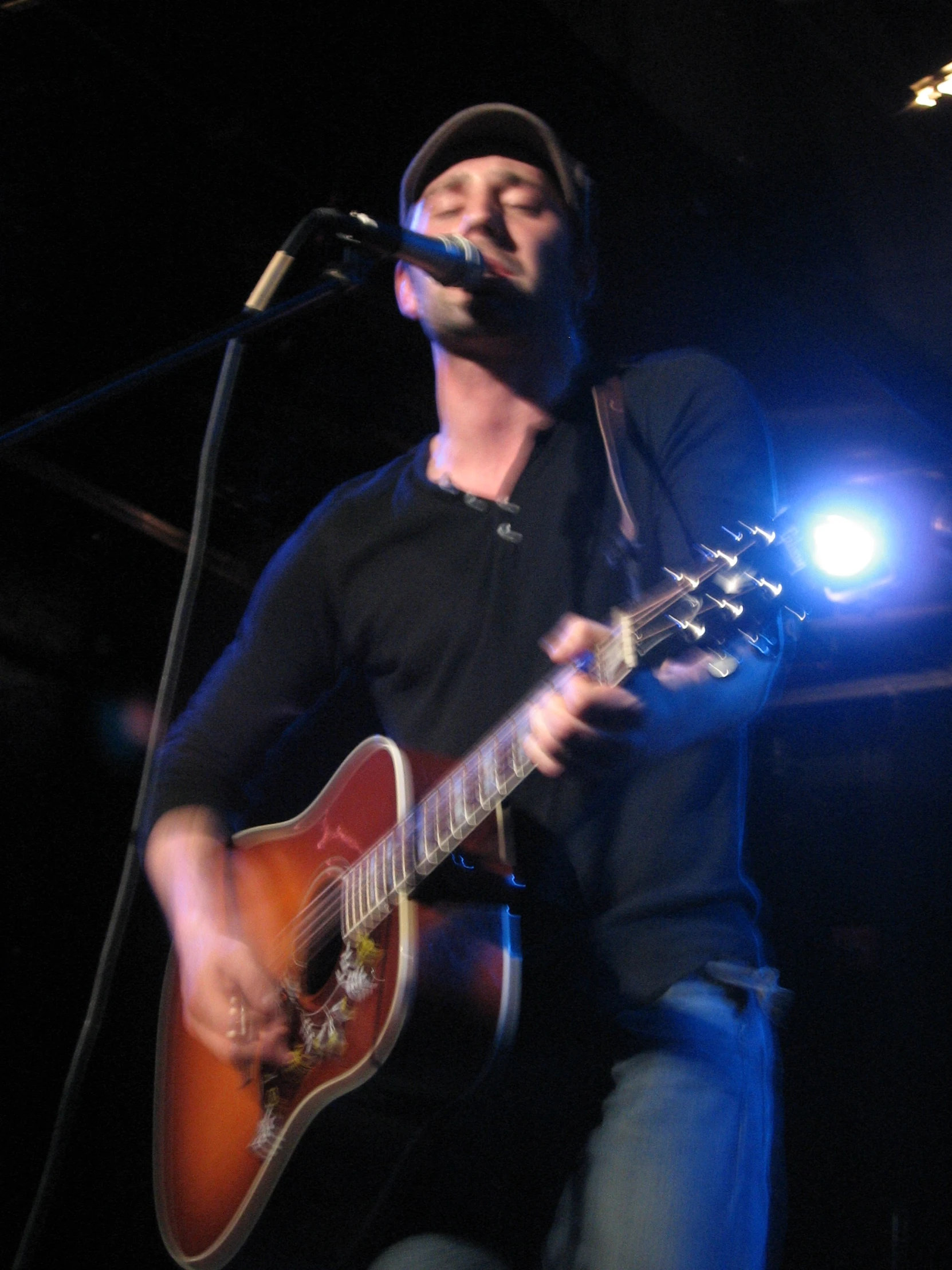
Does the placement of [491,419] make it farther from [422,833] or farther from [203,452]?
[422,833]

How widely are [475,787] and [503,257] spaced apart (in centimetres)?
104

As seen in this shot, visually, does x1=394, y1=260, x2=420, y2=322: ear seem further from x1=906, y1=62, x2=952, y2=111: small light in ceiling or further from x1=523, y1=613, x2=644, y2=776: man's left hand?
x1=906, y1=62, x2=952, y2=111: small light in ceiling

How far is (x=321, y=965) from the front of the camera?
1737 millimetres

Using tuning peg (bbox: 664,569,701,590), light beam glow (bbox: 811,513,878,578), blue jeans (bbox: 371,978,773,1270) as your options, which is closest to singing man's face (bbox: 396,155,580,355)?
tuning peg (bbox: 664,569,701,590)

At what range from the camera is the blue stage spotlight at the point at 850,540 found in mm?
3334

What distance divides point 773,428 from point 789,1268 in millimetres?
2545

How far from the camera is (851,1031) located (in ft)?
10.8

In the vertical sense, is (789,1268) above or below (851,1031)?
below

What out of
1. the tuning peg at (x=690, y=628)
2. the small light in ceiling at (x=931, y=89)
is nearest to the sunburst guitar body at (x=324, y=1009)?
the tuning peg at (x=690, y=628)

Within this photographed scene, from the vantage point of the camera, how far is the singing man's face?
1.99 m

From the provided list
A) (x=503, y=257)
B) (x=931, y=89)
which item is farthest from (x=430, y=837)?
(x=931, y=89)

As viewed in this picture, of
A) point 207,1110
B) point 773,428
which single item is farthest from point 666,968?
point 773,428

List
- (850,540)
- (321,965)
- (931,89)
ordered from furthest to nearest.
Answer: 1. (850,540)
2. (931,89)
3. (321,965)

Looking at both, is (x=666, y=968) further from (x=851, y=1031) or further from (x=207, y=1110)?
(x=851, y=1031)
